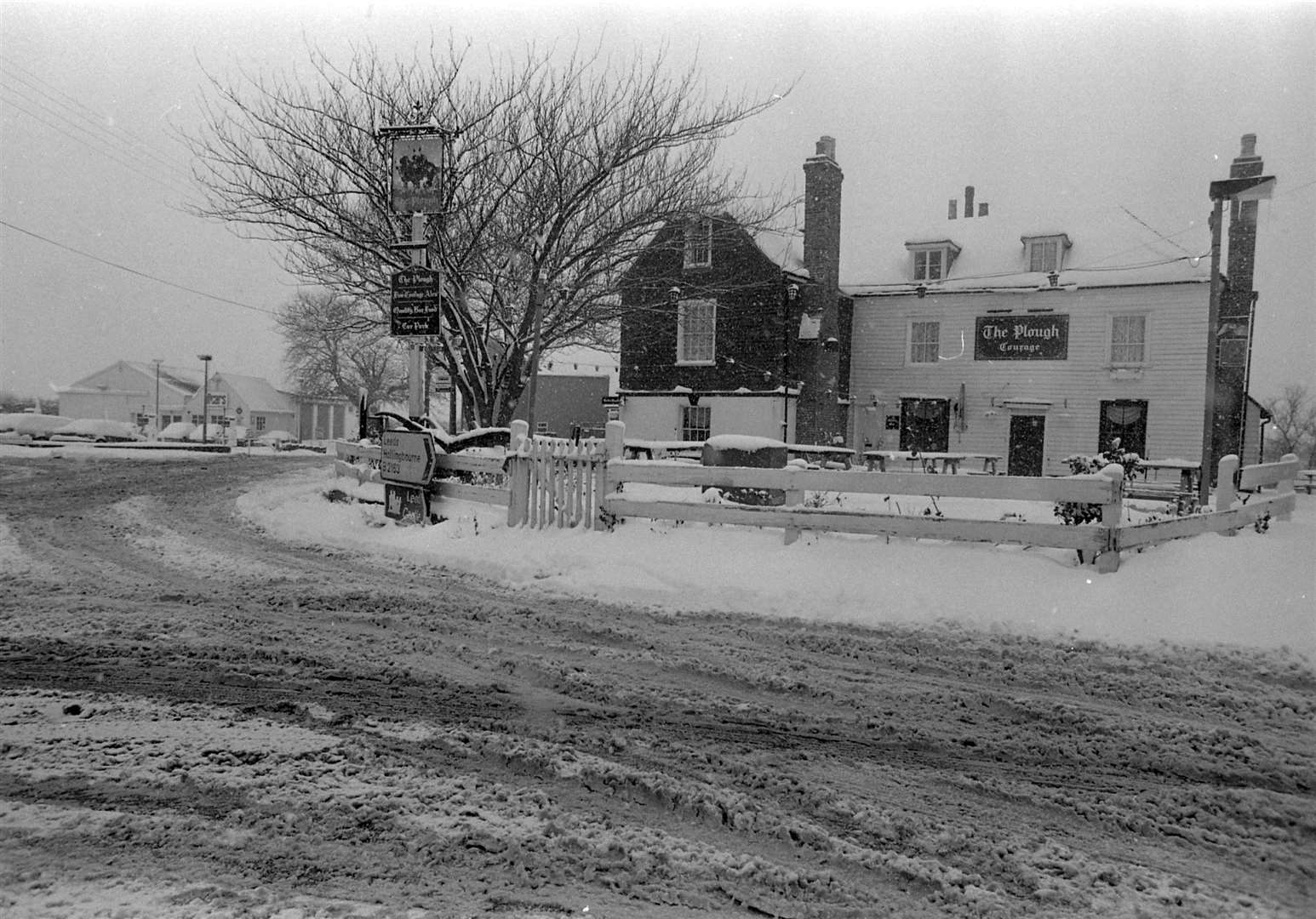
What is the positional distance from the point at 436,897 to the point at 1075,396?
23016 mm

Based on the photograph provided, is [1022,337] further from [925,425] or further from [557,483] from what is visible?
[557,483]

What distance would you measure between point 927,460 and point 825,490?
36.4 ft

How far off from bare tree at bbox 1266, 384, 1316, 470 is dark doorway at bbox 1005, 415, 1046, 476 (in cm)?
898

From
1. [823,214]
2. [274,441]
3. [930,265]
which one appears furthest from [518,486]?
[274,441]

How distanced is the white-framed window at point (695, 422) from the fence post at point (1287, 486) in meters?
15.2

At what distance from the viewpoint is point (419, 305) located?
1074 cm

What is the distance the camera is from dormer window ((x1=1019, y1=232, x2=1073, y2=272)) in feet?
75.7

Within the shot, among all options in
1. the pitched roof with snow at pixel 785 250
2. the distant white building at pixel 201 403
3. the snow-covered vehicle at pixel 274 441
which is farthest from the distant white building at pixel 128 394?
the pitched roof with snow at pixel 785 250

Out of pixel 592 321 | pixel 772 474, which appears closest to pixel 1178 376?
pixel 592 321

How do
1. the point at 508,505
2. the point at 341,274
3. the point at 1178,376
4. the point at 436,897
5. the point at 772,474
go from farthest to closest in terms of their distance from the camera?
the point at 1178,376, the point at 341,274, the point at 508,505, the point at 772,474, the point at 436,897

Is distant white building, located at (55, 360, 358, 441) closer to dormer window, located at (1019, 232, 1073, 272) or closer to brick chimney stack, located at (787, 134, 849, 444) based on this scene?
brick chimney stack, located at (787, 134, 849, 444)

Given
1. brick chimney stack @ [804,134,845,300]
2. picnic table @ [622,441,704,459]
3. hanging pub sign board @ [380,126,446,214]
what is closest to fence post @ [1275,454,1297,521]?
picnic table @ [622,441,704,459]

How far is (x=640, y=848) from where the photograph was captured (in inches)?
113

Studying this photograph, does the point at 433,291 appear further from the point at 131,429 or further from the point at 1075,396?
the point at 131,429
